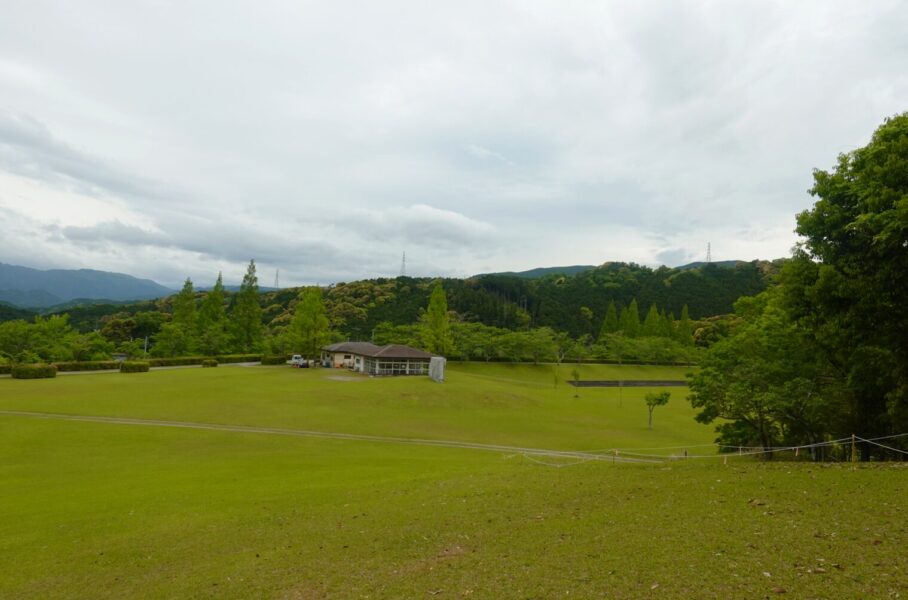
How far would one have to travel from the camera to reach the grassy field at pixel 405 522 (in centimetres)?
809

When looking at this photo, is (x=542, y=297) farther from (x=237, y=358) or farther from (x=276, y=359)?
(x=237, y=358)

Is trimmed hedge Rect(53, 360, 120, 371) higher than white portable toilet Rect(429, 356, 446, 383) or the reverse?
the reverse

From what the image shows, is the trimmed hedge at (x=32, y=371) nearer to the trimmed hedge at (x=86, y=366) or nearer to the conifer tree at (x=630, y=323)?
the trimmed hedge at (x=86, y=366)

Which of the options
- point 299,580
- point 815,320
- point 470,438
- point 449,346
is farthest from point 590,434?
point 449,346

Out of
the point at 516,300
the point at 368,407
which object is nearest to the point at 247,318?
the point at 368,407

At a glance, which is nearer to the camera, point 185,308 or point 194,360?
point 194,360

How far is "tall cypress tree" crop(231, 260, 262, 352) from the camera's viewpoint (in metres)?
75.7

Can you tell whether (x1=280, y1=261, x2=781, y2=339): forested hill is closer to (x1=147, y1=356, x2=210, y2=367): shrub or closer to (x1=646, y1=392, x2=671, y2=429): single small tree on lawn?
(x1=147, y1=356, x2=210, y2=367): shrub

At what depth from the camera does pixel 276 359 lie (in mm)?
66625

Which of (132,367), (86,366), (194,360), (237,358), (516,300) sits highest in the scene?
(516,300)

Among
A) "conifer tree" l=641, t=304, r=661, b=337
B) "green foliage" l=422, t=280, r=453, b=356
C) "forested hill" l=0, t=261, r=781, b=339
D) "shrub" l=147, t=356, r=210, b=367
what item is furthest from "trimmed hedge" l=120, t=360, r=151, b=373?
"conifer tree" l=641, t=304, r=661, b=337

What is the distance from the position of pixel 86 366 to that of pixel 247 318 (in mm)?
25729

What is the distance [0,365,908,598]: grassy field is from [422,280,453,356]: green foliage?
41787mm

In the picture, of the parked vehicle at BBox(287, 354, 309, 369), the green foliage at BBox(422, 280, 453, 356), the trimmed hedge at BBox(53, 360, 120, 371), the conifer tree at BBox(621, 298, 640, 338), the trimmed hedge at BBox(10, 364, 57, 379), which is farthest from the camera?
the conifer tree at BBox(621, 298, 640, 338)
